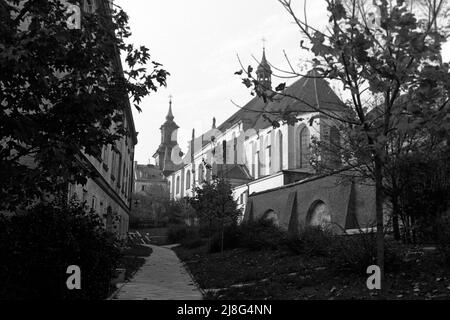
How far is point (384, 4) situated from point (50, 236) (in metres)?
5.78

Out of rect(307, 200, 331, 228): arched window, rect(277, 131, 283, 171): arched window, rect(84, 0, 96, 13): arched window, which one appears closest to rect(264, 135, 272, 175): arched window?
rect(277, 131, 283, 171): arched window

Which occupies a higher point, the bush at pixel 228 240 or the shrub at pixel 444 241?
the shrub at pixel 444 241

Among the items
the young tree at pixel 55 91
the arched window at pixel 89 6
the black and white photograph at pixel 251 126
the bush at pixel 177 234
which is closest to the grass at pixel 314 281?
the black and white photograph at pixel 251 126

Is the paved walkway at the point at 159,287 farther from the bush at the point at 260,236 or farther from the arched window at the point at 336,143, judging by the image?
the arched window at the point at 336,143

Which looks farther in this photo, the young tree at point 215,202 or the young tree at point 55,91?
the young tree at point 215,202

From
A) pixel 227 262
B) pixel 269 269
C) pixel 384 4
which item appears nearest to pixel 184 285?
pixel 269 269

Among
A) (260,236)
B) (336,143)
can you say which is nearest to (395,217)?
(336,143)

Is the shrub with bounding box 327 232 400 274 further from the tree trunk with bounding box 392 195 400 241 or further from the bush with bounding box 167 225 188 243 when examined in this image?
the bush with bounding box 167 225 188 243

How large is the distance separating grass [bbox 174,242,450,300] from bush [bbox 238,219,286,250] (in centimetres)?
321

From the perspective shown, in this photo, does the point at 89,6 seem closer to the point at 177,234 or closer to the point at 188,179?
the point at 177,234

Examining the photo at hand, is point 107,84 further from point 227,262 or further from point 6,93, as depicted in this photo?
point 227,262

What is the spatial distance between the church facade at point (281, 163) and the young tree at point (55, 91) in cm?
195

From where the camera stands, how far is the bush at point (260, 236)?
1685cm
